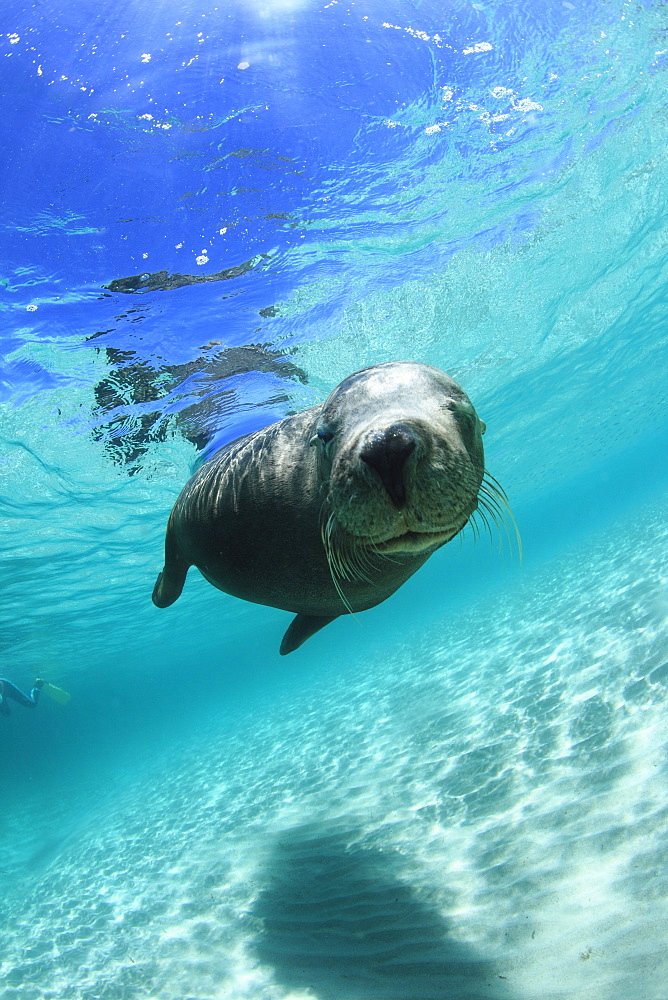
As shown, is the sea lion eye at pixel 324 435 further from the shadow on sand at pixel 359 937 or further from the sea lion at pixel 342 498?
the shadow on sand at pixel 359 937

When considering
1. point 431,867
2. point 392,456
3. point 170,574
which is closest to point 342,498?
point 392,456

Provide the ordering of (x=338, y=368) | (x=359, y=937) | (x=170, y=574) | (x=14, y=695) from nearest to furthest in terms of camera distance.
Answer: (x=359, y=937)
(x=170, y=574)
(x=338, y=368)
(x=14, y=695)

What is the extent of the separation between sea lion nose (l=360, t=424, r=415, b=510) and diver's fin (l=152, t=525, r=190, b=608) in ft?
8.97

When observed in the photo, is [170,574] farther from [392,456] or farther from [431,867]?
[392,456]

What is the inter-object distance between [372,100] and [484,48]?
164cm

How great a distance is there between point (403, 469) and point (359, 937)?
335 cm

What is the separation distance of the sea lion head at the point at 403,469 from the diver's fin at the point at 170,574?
220cm

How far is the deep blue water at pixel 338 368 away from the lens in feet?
12.3

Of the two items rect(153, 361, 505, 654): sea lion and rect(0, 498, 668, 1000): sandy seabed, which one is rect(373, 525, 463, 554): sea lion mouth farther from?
rect(0, 498, 668, 1000): sandy seabed

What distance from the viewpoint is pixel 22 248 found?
6.51 m

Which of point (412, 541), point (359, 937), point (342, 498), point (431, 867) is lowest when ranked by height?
point (431, 867)

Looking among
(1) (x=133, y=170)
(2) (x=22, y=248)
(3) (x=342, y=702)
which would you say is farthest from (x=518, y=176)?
(3) (x=342, y=702)

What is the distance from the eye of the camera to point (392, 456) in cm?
203

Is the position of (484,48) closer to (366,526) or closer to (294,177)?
(294,177)
